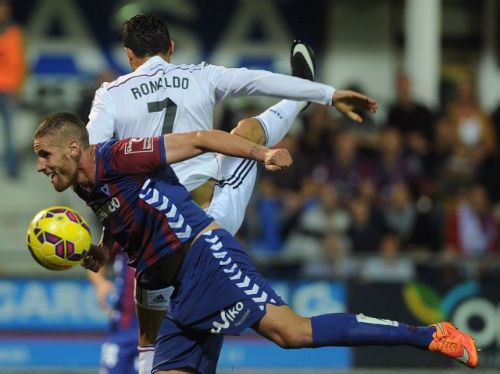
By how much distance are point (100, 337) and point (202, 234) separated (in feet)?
20.0

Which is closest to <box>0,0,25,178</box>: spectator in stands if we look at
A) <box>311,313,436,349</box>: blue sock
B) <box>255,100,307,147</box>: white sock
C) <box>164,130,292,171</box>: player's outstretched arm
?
<box>255,100,307,147</box>: white sock

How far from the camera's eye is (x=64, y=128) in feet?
21.6

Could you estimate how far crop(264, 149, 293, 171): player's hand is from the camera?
6.28 metres

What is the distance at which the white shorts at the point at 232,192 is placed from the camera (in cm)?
744

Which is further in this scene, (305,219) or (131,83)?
(305,219)

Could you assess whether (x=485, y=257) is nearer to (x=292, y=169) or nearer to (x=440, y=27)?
(x=292, y=169)

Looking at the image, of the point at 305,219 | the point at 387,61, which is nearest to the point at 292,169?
the point at 305,219

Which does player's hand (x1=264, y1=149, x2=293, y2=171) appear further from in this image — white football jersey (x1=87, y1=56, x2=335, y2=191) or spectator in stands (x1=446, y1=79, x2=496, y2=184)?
spectator in stands (x1=446, y1=79, x2=496, y2=184)

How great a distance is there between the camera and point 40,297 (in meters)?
12.6

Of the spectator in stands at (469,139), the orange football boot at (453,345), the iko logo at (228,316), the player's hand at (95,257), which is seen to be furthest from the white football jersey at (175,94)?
the spectator in stands at (469,139)

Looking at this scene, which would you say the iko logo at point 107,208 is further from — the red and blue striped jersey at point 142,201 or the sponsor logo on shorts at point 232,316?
the sponsor logo on shorts at point 232,316

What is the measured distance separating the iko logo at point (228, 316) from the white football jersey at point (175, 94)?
109 cm

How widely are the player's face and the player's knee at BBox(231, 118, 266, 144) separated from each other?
1.36 m

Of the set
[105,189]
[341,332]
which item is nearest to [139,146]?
[105,189]
